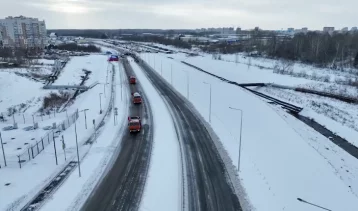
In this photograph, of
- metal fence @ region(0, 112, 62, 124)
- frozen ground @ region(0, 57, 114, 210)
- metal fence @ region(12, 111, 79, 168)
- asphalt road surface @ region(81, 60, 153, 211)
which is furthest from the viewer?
metal fence @ region(0, 112, 62, 124)

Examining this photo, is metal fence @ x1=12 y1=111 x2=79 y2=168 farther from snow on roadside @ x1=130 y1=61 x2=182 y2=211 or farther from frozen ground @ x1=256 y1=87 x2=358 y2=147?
frozen ground @ x1=256 y1=87 x2=358 y2=147

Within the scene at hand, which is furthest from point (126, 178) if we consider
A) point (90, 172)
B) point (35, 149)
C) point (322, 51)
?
point (322, 51)

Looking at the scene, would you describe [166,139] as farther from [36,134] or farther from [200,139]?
[36,134]

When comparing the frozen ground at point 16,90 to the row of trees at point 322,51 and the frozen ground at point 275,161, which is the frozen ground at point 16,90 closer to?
the frozen ground at point 275,161

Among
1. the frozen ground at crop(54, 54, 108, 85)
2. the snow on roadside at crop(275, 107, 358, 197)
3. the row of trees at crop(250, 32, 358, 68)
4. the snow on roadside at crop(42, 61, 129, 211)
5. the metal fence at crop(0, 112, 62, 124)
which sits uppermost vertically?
the row of trees at crop(250, 32, 358, 68)

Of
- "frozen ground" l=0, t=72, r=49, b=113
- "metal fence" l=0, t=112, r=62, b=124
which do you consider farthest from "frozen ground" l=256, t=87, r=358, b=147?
"frozen ground" l=0, t=72, r=49, b=113

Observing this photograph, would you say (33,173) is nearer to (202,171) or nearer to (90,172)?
(90,172)
